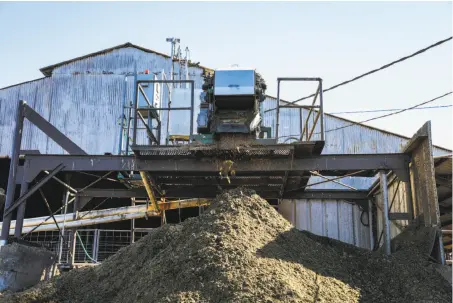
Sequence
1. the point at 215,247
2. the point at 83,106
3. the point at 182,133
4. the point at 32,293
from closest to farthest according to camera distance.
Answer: the point at 215,247
the point at 32,293
the point at 182,133
the point at 83,106

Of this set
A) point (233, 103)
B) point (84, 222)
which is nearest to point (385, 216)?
point (233, 103)

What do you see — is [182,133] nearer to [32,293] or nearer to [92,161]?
[92,161]

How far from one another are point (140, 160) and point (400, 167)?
5.39 m

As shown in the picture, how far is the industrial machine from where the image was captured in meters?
9.72

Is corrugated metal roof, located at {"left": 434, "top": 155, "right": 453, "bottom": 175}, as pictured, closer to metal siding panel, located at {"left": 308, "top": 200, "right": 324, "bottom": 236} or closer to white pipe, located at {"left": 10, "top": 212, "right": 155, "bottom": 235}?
metal siding panel, located at {"left": 308, "top": 200, "right": 324, "bottom": 236}

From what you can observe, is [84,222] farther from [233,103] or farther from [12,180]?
[233,103]

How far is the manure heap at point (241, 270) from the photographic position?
6.53m

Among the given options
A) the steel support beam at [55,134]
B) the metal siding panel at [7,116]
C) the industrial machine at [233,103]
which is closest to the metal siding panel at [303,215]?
the industrial machine at [233,103]

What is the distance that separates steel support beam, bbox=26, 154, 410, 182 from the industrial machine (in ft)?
1.98

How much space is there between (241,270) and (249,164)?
3929mm

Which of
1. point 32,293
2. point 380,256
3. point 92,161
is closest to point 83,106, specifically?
point 92,161

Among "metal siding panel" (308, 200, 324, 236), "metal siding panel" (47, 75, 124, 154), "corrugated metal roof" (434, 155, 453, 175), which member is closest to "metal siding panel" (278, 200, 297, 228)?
"metal siding panel" (308, 200, 324, 236)

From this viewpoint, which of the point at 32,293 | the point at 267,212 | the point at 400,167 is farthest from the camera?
the point at 400,167

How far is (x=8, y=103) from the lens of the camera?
20.8m
